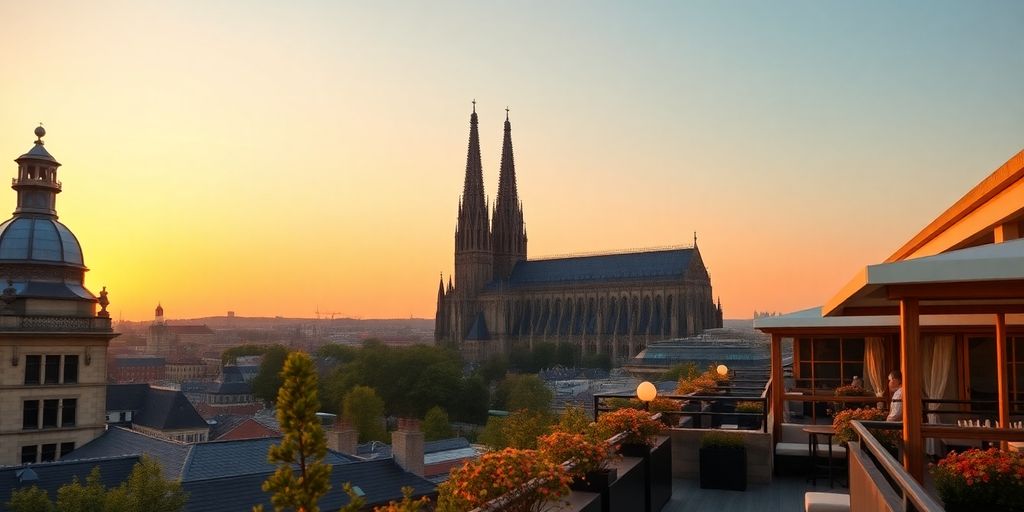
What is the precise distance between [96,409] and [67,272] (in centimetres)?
414

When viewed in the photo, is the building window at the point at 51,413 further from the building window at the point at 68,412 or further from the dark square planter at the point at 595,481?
the dark square planter at the point at 595,481

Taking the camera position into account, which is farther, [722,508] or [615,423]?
[722,508]

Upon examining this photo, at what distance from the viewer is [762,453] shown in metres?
10.2

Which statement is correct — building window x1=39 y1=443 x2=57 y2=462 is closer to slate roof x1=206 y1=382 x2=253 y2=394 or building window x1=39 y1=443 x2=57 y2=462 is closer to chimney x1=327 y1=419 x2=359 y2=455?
chimney x1=327 y1=419 x2=359 y2=455

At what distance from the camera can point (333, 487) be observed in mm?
20656

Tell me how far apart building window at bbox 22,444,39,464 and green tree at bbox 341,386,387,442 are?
37.4 metres

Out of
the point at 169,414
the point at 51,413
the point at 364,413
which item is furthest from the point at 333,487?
the point at 364,413

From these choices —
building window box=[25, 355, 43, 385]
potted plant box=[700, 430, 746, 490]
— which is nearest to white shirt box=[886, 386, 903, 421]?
potted plant box=[700, 430, 746, 490]

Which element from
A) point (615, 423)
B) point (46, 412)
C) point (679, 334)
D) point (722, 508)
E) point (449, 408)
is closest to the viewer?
point (615, 423)

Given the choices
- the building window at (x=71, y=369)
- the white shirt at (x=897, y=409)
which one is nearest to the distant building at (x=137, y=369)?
the building window at (x=71, y=369)

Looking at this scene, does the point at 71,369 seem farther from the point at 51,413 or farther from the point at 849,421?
the point at 849,421

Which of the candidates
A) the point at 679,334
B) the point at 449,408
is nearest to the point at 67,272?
the point at 449,408

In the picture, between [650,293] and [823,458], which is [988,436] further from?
[650,293]

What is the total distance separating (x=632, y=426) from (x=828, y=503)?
2.08 metres
